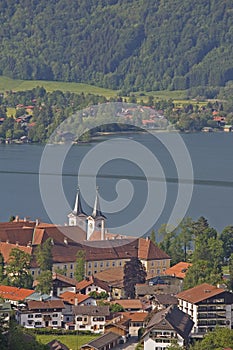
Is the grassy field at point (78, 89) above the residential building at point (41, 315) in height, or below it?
above

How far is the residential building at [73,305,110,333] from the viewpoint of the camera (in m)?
13.3

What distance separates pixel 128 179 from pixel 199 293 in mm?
12663

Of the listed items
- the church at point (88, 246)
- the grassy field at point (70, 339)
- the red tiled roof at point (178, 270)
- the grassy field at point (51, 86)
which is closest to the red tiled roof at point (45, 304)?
the grassy field at point (70, 339)

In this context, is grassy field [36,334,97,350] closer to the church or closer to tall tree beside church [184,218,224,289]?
tall tree beside church [184,218,224,289]

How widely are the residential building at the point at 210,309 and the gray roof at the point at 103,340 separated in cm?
81

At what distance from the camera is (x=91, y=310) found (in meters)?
13.5

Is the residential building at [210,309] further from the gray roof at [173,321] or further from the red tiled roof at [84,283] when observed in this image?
the red tiled roof at [84,283]

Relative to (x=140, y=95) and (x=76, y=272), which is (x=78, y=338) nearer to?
(x=76, y=272)

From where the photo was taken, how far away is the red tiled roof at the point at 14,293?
13969mm

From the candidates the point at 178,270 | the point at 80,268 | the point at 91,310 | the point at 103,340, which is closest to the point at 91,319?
the point at 91,310

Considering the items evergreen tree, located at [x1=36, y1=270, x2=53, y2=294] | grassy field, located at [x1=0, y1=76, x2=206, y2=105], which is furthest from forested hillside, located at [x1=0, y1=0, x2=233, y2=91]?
evergreen tree, located at [x1=36, y1=270, x2=53, y2=294]

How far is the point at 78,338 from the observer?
1298 centimetres

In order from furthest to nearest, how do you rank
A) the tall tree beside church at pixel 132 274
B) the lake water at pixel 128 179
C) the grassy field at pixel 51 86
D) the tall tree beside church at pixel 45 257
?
the grassy field at pixel 51 86 < the lake water at pixel 128 179 < the tall tree beside church at pixel 45 257 < the tall tree beside church at pixel 132 274

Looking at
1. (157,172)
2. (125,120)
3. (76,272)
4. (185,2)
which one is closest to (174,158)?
(157,172)
